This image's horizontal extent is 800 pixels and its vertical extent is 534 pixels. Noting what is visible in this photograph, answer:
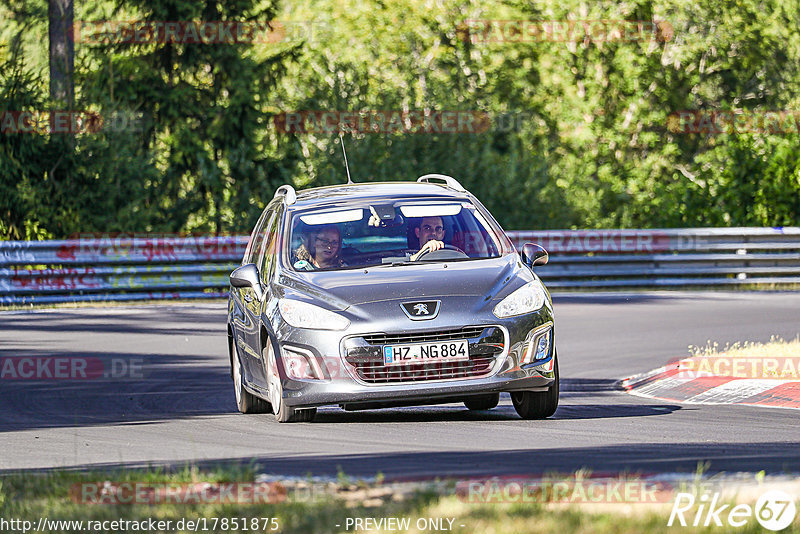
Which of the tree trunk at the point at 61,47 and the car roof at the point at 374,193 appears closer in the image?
the car roof at the point at 374,193

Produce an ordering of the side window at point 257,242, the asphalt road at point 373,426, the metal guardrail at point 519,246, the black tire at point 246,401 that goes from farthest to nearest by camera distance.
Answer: the metal guardrail at point 519,246
the side window at point 257,242
the black tire at point 246,401
the asphalt road at point 373,426

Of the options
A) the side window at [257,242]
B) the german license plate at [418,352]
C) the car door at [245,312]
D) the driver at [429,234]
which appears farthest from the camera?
the side window at [257,242]

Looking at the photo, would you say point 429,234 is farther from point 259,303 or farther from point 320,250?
point 259,303

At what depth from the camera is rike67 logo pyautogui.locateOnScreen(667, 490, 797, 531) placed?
5668 mm

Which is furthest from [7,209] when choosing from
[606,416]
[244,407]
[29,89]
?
[606,416]

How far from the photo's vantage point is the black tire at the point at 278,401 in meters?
10.4

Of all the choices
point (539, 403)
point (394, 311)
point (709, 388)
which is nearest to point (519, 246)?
point (709, 388)

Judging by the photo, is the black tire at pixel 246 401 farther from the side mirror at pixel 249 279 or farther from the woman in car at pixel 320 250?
the woman in car at pixel 320 250

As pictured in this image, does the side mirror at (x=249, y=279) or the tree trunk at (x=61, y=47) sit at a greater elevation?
the tree trunk at (x=61, y=47)

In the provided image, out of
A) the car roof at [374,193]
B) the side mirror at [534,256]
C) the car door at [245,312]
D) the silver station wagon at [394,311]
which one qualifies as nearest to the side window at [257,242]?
the car door at [245,312]

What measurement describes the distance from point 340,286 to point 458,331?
93 centimetres

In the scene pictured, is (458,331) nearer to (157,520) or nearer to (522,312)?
(522,312)

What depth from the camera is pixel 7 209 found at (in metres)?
27.9

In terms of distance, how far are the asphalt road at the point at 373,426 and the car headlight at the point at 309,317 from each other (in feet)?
2.39
